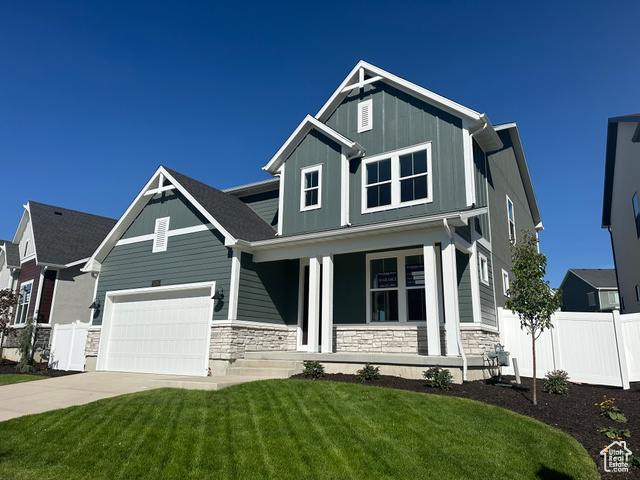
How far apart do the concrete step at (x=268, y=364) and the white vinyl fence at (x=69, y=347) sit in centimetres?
718

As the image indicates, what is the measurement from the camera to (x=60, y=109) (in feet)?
53.2

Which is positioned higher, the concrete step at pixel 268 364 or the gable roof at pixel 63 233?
the gable roof at pixel 63 233

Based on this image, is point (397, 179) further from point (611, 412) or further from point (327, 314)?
point (611, 412)

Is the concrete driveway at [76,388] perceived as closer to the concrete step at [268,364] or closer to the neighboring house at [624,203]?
the concrete step at [268,364]

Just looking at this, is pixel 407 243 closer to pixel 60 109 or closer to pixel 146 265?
pixel 146 265

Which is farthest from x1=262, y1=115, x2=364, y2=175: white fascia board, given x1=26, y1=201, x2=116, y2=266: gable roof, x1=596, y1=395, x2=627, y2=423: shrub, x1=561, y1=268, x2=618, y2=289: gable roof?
x1=561, y1=268, x2=618, y2=289: gable roof

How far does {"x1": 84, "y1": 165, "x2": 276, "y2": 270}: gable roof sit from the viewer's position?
13349 millimetres

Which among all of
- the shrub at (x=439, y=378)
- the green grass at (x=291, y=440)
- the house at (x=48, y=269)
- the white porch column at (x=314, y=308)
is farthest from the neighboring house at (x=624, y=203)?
the house at (x=48, y=269)

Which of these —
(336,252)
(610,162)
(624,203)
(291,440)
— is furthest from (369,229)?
(610,162)

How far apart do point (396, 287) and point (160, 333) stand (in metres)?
7.52

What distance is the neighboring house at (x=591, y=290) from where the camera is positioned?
3400 centimetres

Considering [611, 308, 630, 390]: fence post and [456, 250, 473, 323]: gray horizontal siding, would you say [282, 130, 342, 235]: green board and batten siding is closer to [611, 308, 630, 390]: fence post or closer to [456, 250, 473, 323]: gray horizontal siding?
[456, 250, 473, 323]: gray horizontal siding

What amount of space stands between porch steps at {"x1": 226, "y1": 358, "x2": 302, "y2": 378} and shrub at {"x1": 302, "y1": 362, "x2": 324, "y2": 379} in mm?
464

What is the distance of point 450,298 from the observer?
397 inches
